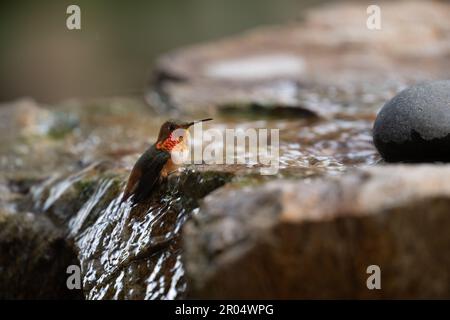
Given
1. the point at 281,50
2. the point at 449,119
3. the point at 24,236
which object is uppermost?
the point at 281,50

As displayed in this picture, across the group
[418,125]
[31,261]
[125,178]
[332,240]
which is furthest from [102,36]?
[332,240]

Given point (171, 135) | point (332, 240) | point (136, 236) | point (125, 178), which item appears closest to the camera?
point (332, 240)

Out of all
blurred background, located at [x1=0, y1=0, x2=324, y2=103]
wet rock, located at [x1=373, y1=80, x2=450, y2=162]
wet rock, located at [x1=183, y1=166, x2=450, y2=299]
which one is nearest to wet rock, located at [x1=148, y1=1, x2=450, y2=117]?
wet rock, located at [x1=373, y1=80, x2=450, y2=162]

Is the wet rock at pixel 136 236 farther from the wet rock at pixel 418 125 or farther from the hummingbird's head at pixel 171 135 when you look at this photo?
the wet rock at pixel 418 125

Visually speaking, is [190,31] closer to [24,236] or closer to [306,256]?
[24,236]

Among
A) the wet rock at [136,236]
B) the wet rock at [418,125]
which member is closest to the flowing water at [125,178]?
the wet rock at [136,236]

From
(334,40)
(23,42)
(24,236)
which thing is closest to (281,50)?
(334,40)

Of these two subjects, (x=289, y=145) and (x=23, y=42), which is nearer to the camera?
(x=289, y=145)

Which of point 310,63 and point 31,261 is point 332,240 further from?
point 310,63
